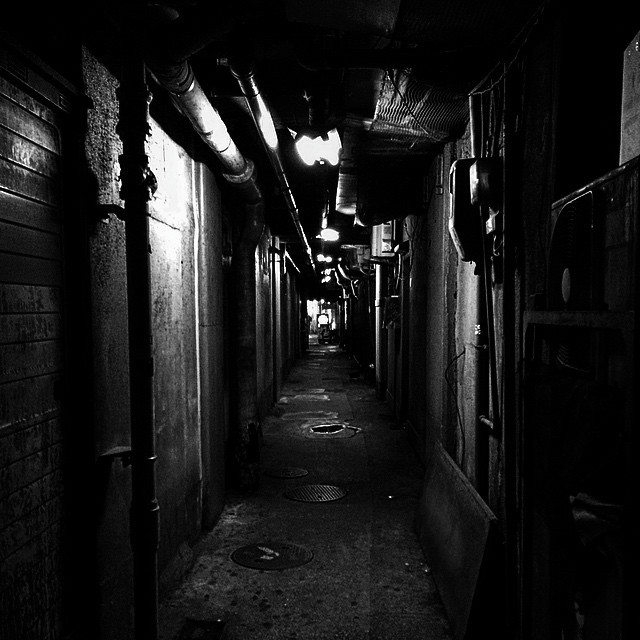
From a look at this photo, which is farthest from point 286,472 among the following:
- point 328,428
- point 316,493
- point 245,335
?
point 328,428

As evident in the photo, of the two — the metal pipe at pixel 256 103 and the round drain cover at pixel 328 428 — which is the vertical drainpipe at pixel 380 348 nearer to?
the round drain cover at pixel 328 428

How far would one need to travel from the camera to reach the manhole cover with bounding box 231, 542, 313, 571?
502 cm

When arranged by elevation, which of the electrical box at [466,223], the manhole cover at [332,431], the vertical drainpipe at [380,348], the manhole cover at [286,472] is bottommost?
the manhole cover at [332,431]

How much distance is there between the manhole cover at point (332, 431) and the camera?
10453mm

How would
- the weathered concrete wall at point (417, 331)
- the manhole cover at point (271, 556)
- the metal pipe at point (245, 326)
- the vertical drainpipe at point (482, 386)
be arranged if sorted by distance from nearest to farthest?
the vertical drainpipe at point (482, 386) → the manhole cover at point (271, 556) → the metal pipe at point (245, 326) → the weathered concrete wall at point (417, 331)

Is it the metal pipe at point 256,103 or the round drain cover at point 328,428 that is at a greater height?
the metal pipe at point 256,103

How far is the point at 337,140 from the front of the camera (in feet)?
21.1

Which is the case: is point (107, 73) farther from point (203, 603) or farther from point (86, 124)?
point (203, 603)

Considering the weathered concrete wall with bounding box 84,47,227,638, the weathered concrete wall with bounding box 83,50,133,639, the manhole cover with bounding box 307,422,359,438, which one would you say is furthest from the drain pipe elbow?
the manhole cover with bounding box 307,422,359,438

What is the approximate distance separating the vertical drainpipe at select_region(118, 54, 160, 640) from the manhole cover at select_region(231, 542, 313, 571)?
74.4 inches

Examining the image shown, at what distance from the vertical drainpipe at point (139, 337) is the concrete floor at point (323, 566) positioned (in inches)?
41.6

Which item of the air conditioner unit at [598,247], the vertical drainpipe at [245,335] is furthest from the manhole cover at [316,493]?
the air conditioner unit at [598,247]

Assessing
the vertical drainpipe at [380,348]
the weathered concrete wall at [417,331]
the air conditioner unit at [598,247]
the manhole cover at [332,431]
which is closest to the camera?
the air conditioner unit at [598,247]

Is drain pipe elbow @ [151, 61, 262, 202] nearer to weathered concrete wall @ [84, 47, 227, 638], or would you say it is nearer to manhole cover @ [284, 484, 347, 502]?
weathered concrete wall @ [84, 47, 227, 638]
